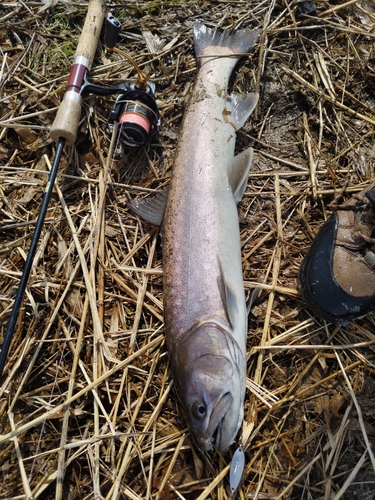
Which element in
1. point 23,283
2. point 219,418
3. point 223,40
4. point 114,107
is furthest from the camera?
point 223,40

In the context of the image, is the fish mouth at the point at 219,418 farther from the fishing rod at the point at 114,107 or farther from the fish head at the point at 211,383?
the fishing rod at the point at 114,107

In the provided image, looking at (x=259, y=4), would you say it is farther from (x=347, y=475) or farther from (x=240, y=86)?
(x=347, y=475)

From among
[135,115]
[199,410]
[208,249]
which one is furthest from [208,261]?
[135,115]

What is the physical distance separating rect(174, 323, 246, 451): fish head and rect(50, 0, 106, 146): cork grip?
1.91 m

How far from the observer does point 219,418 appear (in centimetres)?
230

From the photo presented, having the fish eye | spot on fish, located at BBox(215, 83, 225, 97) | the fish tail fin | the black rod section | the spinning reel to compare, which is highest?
the fish tail fin

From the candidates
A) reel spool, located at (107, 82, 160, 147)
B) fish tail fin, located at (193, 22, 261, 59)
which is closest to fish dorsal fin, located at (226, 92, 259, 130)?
fish tail fin, located at (193, 22, 261, 59)

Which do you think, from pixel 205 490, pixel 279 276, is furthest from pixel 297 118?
pixel 205 490

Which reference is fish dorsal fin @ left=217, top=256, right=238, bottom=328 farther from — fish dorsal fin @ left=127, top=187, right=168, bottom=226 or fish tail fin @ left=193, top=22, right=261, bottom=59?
fish tail fin @ left=193, top=22, right=261, bottom=59

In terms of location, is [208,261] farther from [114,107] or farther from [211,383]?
[114,107]

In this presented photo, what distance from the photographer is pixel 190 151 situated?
9.77 ft

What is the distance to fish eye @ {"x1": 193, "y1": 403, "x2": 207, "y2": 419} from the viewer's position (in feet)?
7.58

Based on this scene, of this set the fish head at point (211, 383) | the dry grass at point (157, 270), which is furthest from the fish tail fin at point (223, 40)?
the fish head at point (211, 383)

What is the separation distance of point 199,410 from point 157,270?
116cm
